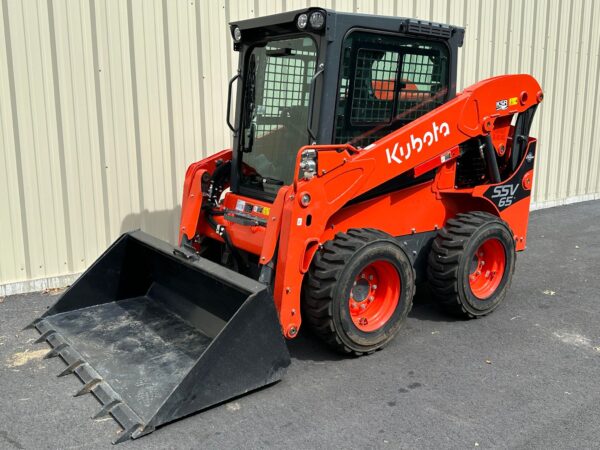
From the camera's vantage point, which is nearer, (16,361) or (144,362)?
(144,362)

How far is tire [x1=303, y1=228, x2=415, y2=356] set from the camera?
4066 mm

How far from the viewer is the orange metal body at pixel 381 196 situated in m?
4.00

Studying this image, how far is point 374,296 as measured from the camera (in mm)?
4559

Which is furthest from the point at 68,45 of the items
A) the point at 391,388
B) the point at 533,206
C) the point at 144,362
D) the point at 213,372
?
the point at 533,206

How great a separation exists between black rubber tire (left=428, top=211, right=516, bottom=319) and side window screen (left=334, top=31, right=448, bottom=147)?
0.98 meters

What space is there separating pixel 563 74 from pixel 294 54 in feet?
23.7

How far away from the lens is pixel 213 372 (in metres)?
3.51

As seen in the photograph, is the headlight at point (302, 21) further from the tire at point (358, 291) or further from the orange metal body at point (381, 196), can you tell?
the tire at point (358, 291)

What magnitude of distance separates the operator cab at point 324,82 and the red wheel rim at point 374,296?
92 centimetres

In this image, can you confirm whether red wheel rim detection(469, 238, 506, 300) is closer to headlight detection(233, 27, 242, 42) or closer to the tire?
the tire

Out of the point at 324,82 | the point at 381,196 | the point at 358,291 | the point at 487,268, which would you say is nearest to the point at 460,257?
the point at 487,268

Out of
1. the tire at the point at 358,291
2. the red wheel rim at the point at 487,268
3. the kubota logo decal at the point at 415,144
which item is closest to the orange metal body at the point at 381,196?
the kubota logo decal at the point at 415,144

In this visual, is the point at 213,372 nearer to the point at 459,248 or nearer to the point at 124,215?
the point at 459,248

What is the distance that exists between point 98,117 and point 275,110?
2.15 meters
